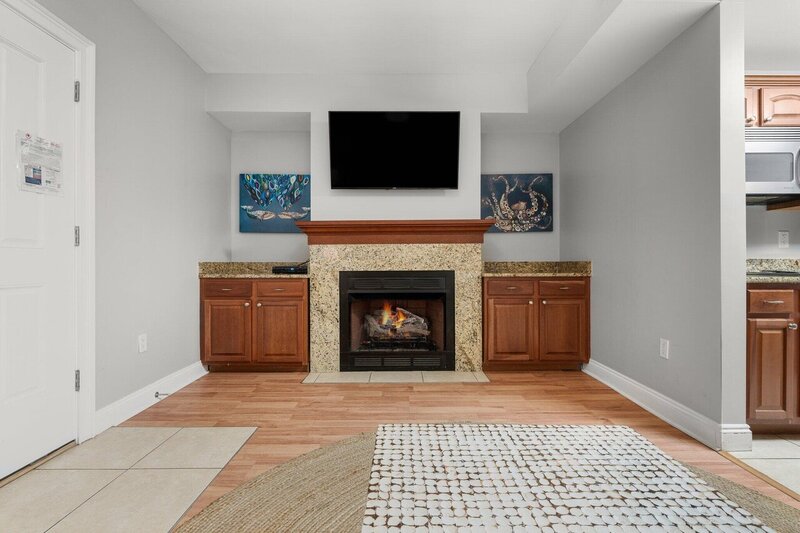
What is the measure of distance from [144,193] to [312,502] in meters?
2.29

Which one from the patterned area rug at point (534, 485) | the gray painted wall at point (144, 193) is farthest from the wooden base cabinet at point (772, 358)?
the gray painted wall at point (144, 193)

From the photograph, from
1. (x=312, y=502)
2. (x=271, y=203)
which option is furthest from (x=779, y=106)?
(x=271, y=203)

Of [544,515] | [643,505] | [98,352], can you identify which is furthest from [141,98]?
[643,505]

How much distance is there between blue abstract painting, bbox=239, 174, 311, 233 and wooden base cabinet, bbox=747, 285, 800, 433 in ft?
11.7

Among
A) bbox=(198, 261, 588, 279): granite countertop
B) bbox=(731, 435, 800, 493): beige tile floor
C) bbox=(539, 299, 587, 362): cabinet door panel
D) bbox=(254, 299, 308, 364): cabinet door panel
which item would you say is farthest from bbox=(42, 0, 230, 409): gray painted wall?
bbox=(731, 435, 800, 493): beige tile floor

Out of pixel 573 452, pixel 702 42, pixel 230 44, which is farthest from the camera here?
pixel 230 44

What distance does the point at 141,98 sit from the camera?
2.73 meters

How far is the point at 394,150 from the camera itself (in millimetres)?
3689

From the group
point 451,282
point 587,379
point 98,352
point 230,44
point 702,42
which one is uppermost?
point 230,44

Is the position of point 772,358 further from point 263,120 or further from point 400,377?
point 263,120

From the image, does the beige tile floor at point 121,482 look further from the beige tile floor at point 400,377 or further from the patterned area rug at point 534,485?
the beige tile floor at point 400,377

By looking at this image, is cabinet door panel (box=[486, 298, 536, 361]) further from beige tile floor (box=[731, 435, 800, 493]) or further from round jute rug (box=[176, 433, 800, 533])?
round jute rug (box=[176, 433, 800, 533])

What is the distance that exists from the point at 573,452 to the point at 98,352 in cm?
261

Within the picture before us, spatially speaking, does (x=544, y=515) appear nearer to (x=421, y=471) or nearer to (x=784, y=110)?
(x=421, y=471)
